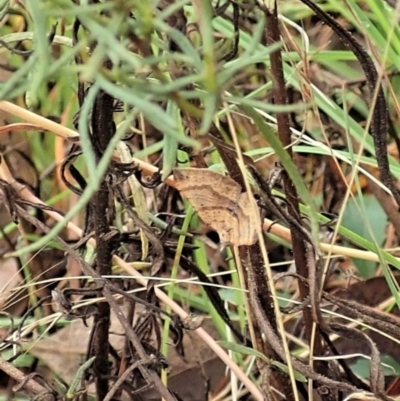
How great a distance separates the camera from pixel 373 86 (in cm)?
57

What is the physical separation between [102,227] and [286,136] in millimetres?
163

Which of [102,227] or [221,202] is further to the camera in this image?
[102,227]

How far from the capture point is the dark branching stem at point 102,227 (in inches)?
21.7

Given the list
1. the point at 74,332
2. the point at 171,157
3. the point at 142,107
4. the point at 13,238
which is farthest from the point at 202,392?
the point at 142,107

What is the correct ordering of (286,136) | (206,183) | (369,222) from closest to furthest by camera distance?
(206,183) < (286,136) < (369,222)

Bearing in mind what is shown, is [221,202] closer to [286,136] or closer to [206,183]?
[206,183]

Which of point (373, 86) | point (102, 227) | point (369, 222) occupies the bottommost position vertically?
point (369, 222)

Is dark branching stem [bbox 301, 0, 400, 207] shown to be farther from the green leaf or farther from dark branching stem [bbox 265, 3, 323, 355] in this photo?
the green leaf

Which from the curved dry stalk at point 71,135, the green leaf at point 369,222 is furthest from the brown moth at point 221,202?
the green leaf at point 369,222

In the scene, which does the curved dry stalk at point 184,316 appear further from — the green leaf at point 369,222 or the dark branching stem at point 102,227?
the green leaf at point 369,222

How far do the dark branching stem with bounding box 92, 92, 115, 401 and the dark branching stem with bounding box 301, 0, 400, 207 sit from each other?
0.16 meters

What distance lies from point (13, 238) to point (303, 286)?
0.48m

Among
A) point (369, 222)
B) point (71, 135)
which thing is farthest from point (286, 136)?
point (369, 222)

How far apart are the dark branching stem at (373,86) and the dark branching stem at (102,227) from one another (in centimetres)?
16
